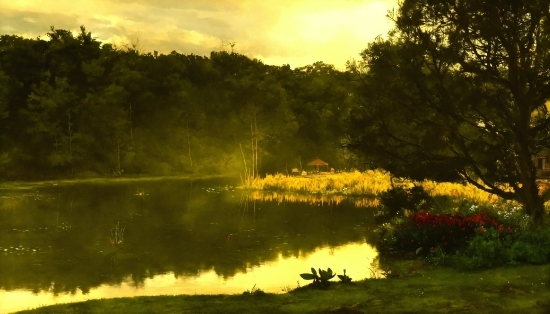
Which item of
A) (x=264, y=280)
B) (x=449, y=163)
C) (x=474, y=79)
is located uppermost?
(x=474, y=79)

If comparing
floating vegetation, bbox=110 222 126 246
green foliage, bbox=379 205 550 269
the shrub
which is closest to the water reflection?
floating vegetation, bbox=110 222 126 246

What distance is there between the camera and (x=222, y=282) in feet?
39.1

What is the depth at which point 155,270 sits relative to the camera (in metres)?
13.2

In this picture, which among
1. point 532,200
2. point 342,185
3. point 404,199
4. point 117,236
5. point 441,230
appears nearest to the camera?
point 441,230

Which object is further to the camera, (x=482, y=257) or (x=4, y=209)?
(x=4, y=209)

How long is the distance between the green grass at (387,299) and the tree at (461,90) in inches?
159

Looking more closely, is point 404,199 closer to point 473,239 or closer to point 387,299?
point 473,239

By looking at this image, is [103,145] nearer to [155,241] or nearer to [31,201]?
[31,201]

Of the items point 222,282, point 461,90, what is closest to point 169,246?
point 222,282

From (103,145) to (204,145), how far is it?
13114 mm

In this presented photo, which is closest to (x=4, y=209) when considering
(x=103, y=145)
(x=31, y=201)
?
(x=31, y=201)

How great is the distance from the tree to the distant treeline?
93.0 ft

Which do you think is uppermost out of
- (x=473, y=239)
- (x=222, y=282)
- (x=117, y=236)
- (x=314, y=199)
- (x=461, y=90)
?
(x=461, y=90)

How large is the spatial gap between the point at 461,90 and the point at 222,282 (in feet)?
25.1
